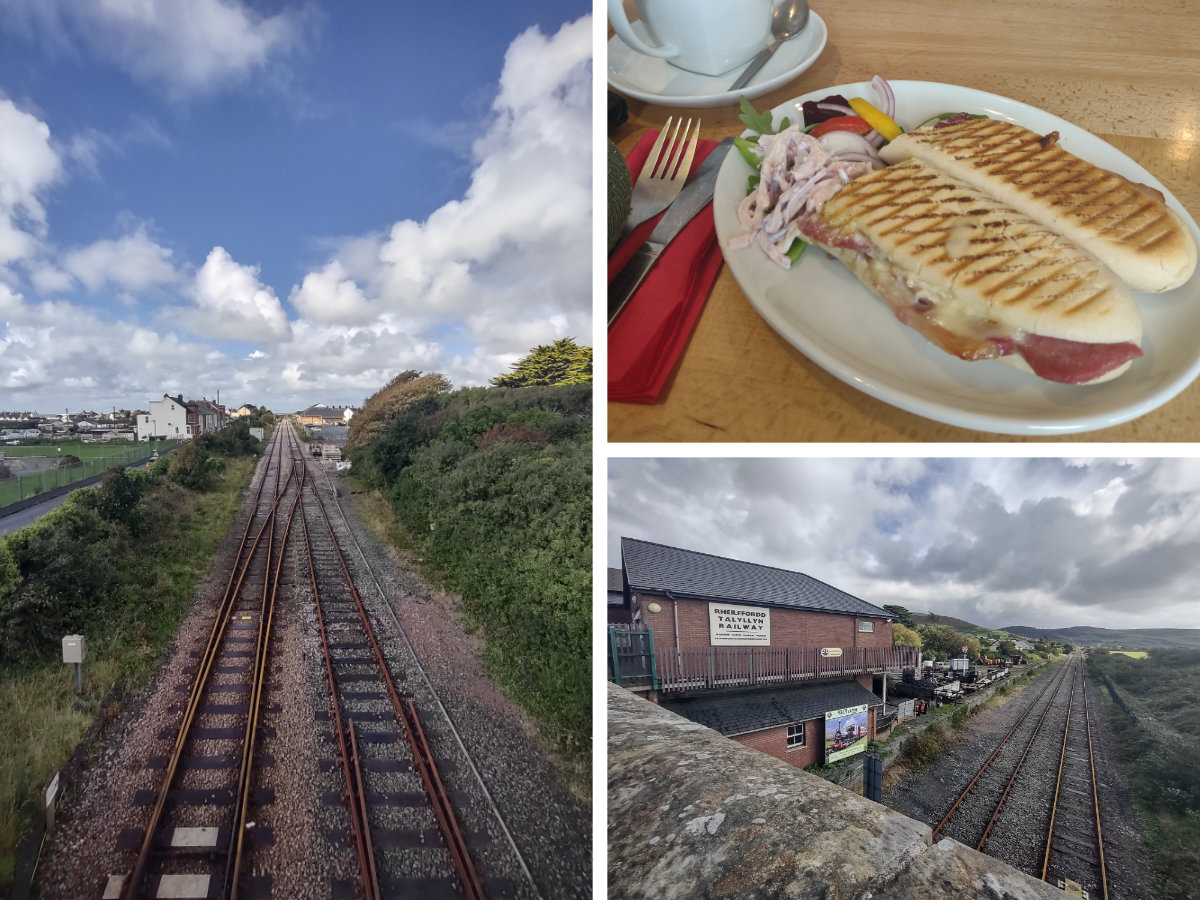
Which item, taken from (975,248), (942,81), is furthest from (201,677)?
(942,81)

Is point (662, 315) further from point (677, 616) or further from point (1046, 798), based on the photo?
point (1046, 798)

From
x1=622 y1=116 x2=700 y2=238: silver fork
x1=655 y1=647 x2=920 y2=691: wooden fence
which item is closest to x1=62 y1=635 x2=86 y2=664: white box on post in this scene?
x1=655 y1=647 x2=920 y2=691: wooden fence

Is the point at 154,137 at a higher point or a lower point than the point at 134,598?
higher

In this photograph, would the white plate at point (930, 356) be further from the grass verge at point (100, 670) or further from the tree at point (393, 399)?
the grass verge at point (100, 670)

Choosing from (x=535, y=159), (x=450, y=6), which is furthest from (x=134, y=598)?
(x=450, y=6)

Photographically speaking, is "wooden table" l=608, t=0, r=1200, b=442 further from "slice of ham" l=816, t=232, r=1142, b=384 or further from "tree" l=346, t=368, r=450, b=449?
"tree" l=346, t=368, r=450, b=449

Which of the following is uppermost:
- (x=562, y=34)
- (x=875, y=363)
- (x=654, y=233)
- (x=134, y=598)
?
(x=562, y=34)

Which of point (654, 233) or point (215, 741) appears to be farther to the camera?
point (215, 741)

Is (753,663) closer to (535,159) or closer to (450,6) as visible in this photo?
(535,159)
